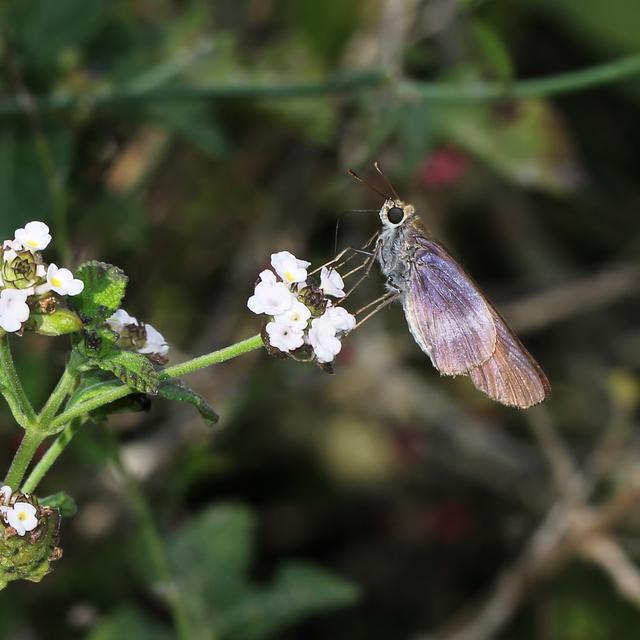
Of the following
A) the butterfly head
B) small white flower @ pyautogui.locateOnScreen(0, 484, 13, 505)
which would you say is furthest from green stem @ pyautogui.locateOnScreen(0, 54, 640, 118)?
small white flower @ pyautogui.locateOnScreen(0, 484, 13, 505)

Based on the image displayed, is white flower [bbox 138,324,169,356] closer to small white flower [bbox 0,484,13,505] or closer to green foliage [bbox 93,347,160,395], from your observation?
green foliage [bbox 93,347,160,395]

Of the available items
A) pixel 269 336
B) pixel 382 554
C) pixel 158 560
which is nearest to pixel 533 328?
pixel 382 554

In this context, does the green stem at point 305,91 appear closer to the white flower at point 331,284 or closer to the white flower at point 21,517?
the white flower at point 331,284

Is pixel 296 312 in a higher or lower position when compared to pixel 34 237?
lower

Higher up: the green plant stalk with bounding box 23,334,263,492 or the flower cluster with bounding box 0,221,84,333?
the flower cluster with bounding box 0,221,84,333

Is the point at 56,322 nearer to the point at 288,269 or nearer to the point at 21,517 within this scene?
the point at 21,517

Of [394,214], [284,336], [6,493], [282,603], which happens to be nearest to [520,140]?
[394,214]
